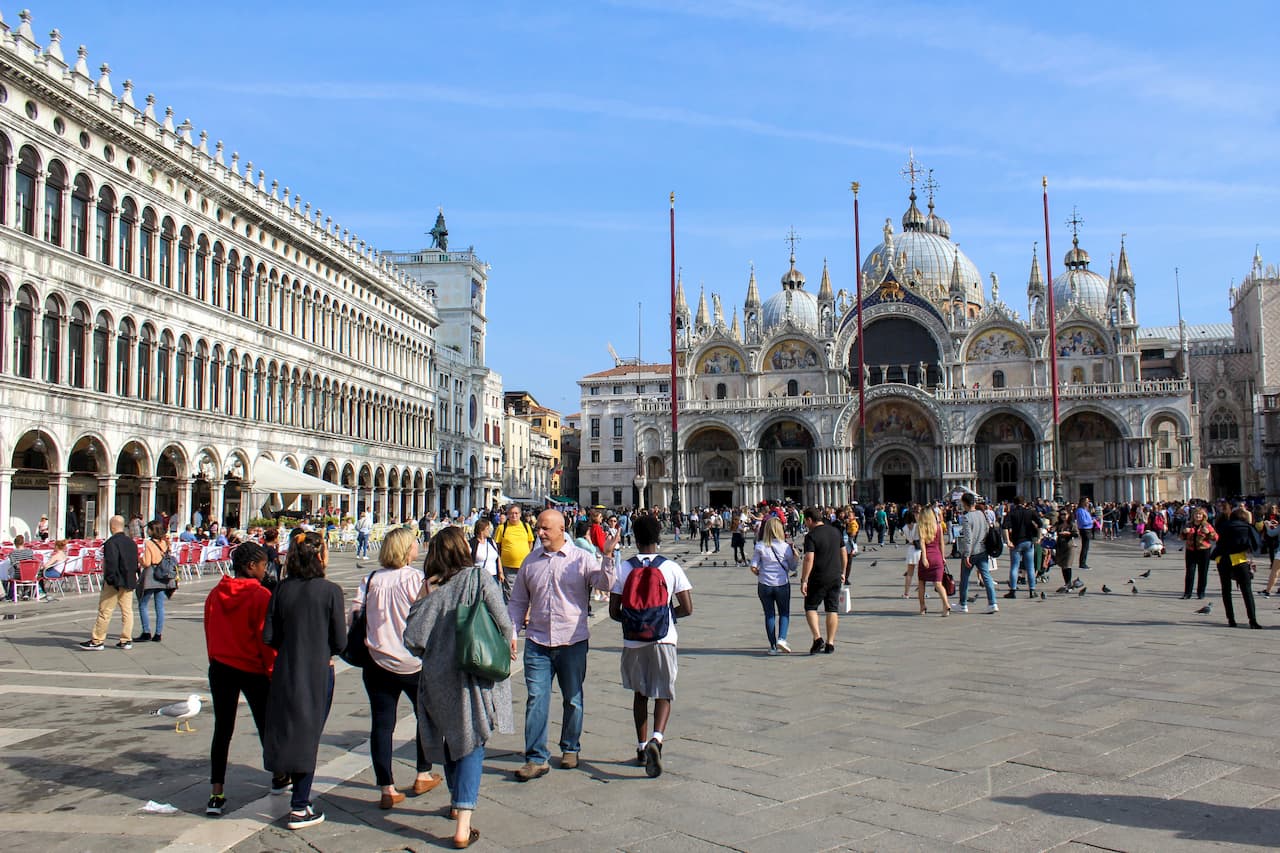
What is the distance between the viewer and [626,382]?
275 ft

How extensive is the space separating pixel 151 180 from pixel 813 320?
57.5m

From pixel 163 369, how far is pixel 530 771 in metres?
26.8

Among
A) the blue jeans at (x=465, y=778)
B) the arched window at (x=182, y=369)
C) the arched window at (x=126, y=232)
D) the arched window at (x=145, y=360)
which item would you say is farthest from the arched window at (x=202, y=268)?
the blue jeans at (x=465, y=778)

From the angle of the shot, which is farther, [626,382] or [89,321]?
[626,382]

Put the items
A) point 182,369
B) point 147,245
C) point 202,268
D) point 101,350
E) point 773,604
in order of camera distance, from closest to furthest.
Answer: point 773,604, point 101,350, point 147,245, point 182,369, point 202,268

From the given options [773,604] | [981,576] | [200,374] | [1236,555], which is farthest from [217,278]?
[1236,555]

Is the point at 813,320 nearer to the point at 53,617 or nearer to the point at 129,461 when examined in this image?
the point at 129,461

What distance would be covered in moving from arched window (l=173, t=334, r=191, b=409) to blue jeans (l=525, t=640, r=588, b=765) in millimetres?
26718

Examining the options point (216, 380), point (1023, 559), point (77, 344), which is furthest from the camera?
point (216, 380)

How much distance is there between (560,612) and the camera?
631cm

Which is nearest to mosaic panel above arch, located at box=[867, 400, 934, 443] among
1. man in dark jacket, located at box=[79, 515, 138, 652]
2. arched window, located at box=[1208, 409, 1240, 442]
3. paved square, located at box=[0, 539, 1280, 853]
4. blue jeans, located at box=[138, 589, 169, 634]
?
arched window, located at box=[1208, 409, 1240, 442]

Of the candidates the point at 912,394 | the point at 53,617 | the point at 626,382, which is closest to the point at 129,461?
the point at 53,617

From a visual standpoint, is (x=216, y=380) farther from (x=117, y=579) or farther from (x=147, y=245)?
(x=117, y=579)

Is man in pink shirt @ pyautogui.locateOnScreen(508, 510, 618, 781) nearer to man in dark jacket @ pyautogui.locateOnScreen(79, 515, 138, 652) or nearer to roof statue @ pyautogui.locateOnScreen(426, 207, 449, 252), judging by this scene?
man in dark jacket @ pyautogui.locateOnScreen(79, 515, 138, 652)
